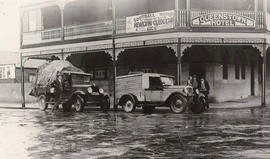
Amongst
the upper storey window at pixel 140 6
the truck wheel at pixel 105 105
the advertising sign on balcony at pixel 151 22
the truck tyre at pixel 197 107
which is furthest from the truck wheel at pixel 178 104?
the upper storey window at pixel 140 6

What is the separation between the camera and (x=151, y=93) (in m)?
17.5

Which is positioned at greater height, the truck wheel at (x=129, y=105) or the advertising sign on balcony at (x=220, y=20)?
the advertising sign on balcony at (x=220, y=20)

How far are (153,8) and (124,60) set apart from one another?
3.96 metres

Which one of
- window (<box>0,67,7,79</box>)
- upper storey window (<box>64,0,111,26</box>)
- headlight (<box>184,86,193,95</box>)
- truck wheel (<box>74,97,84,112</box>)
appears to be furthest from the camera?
window (<box>0,67,7,79</box>)

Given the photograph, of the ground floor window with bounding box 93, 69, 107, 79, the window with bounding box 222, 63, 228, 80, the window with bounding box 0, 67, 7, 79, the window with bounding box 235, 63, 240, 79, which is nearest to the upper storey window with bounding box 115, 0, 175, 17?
the ground floor window with bounding box 93, 69, 107, 79

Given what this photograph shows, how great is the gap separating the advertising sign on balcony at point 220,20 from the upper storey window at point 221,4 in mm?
3332

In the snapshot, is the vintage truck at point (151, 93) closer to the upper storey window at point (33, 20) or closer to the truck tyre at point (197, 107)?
the truck tyre at point (197, 107)

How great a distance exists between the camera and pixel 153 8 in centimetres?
2448

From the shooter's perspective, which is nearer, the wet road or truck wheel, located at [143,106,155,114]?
the wet road

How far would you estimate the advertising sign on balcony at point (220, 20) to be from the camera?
20375 millimetres

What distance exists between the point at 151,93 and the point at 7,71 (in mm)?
21717

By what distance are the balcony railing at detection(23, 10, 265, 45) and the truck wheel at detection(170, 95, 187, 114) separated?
465cm

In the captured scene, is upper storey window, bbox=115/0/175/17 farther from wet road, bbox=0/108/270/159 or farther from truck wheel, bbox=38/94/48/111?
wet road, bbox=0/108/270/159

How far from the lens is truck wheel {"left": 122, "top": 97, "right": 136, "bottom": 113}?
18.1 m
